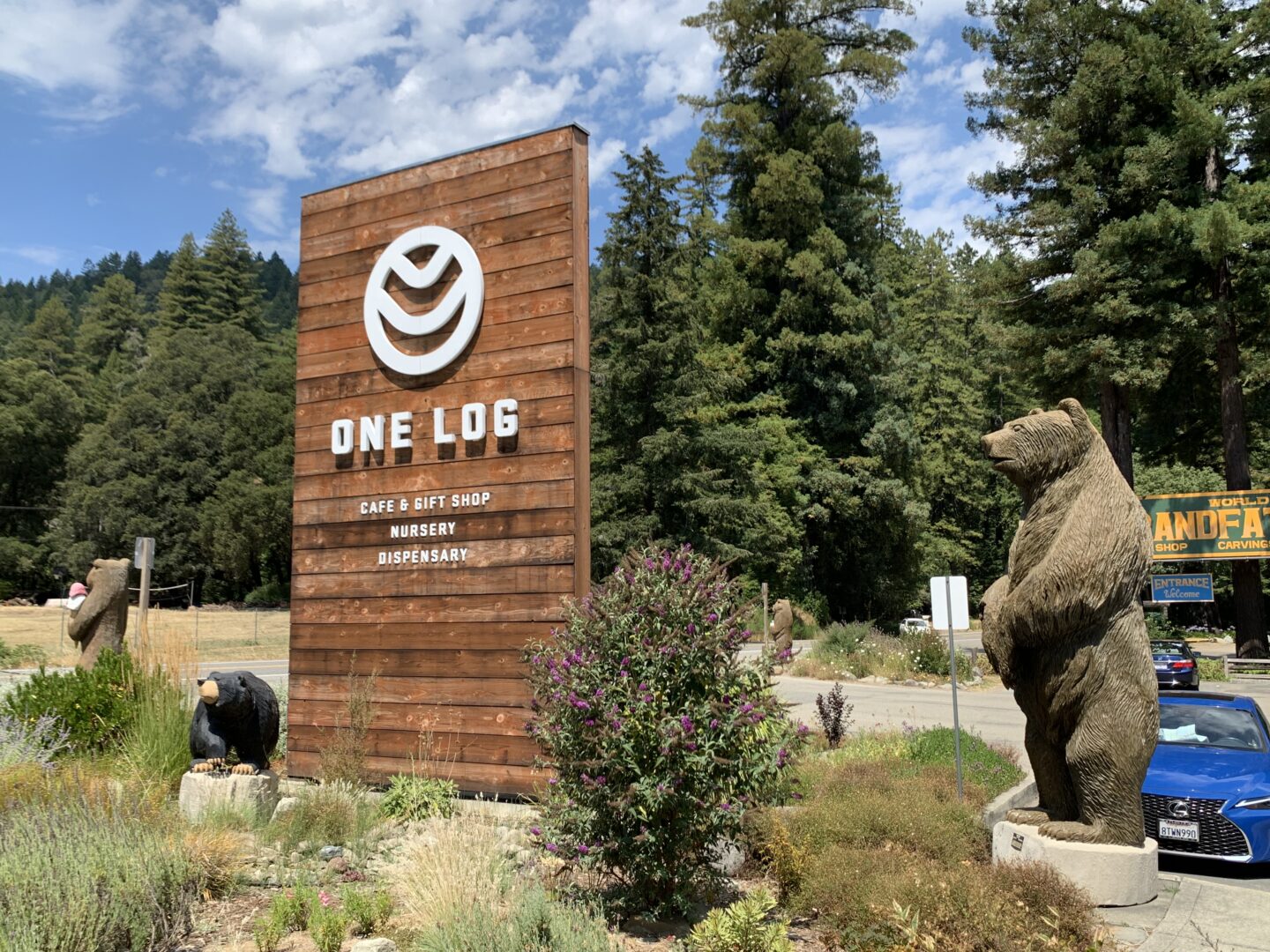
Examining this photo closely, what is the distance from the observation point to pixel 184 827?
5.56 meters

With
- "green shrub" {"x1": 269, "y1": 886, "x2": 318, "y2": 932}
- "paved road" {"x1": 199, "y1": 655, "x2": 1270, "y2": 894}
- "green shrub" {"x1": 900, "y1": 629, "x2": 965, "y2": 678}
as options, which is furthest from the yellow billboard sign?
Answer: "green shrub" {"x1": 269, "y1": 886, "x2": 318, "y2": 932}

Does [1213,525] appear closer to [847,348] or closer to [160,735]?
[847,348]

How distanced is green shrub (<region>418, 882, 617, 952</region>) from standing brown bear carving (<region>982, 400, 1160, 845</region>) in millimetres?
2902

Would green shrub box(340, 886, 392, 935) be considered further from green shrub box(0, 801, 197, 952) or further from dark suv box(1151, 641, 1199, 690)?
dark suv box(1151, 641, 1199, 690)

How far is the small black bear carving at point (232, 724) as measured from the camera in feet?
21.9

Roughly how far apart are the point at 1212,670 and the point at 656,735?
24252 mm

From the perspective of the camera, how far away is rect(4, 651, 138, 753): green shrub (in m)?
8.16

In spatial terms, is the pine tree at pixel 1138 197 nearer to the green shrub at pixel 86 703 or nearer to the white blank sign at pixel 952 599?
the white blank sign at pixel 952 599

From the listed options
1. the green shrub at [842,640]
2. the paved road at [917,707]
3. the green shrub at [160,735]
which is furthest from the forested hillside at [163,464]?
the green shrub at [160,735]

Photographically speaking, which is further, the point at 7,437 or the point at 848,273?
the point at 7,437

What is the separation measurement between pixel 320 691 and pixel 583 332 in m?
4.26

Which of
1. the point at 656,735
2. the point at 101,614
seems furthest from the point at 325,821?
the point at 101,614

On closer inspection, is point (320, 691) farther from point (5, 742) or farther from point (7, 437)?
point (7, 437)

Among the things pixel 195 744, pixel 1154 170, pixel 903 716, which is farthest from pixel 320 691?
pixel 1154 170
